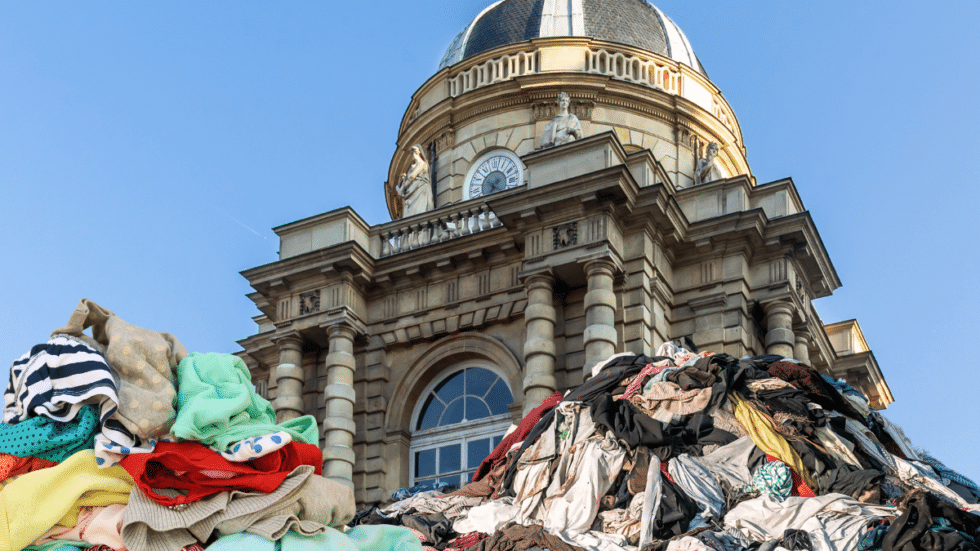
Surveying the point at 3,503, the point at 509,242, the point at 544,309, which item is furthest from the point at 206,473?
the point at 509,242

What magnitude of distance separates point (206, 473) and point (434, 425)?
15.4m

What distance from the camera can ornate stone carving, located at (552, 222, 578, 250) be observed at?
58.2ft

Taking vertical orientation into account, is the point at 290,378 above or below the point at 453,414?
above

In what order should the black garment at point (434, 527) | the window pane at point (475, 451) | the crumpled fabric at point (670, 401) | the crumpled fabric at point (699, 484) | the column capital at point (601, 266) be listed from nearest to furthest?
1. the crumpled fabric at point (699, 484)
2. the black garment at point (434, 527)
3. the crumpled fabric at point (670, 401)
4. the column capital at point (601, 266)
5. the window pane at point (475, 451)

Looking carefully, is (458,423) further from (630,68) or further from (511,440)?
(511,440)

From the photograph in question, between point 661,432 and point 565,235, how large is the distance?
996 cm

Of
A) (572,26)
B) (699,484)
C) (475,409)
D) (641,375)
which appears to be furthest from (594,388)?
(572,26)

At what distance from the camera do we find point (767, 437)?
26.0ft

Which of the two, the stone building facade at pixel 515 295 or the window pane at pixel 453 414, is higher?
the stone building facade at pixel 515 295

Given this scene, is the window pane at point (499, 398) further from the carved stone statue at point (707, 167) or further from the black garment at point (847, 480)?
the black garment at point (847, 480)

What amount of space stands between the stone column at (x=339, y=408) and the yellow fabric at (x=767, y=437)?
11.1 metres

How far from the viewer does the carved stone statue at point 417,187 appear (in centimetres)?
2364

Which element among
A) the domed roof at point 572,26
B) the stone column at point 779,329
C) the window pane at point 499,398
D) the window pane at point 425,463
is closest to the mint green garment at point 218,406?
the window pane at point 499,398

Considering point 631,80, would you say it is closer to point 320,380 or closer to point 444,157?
point 444,157
